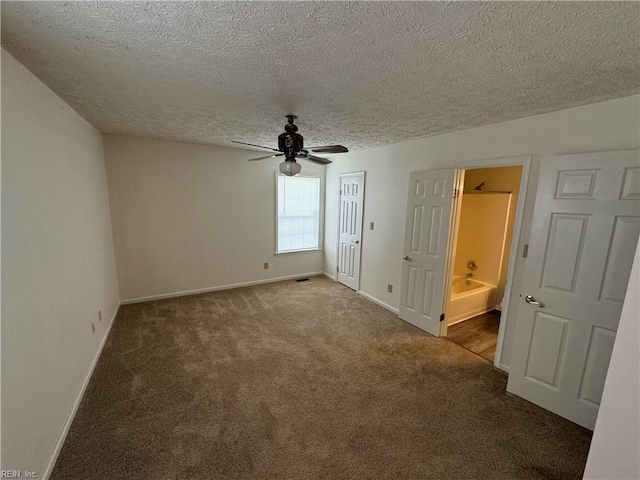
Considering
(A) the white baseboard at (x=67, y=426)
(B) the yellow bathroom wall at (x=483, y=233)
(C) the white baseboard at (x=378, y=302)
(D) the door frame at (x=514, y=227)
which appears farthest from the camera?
(B) the yellow bathroom wall at (x=483, y=233)

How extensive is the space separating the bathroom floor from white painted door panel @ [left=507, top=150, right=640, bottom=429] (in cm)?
68

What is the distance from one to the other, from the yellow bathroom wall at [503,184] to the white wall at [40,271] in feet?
15.9

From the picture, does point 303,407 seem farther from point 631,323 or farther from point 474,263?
point 474,263

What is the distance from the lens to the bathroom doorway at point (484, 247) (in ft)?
12.4

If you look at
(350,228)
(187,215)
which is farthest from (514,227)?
(187,215)

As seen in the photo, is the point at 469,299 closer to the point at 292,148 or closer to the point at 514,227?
the point at 514,227

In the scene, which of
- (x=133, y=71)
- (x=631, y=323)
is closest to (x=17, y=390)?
(x=133, y=71)

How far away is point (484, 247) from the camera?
168 inches

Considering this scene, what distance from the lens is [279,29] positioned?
3.98 feet

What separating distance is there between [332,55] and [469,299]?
11.9 feet

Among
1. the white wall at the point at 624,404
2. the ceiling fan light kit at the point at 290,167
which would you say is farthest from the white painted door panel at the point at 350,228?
the white wall at the point at 624,404

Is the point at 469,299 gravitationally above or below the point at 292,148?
below

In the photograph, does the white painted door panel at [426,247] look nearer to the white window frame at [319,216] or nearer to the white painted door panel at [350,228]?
the white painted door panel at [350,228]

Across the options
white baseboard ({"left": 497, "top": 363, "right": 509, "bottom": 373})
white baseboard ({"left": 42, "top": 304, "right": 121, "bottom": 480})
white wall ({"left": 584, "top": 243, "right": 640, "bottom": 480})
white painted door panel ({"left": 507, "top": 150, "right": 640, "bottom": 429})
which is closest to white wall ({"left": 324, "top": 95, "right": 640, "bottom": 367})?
white baseboard ({"left": 497, "top": 363, "right": 509, "bottom": 373})
